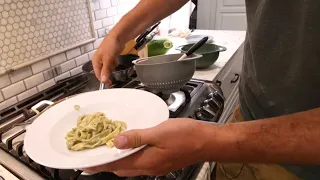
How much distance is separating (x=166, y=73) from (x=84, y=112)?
299 mm

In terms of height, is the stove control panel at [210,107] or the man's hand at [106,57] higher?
the man's hand at [106,57]

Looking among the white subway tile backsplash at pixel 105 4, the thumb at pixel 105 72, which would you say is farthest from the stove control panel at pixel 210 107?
the white subway tile backsplash at pixel 105 4

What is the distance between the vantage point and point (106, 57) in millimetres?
818

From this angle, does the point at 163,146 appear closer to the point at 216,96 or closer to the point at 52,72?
the point at 216,96

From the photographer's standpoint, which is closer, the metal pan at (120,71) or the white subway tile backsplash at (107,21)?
the metal pan at (120,71)

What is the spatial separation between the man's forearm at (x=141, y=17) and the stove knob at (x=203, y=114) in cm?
37

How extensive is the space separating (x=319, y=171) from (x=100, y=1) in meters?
1.21

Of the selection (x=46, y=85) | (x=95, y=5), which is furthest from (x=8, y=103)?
(x=95, y=5)

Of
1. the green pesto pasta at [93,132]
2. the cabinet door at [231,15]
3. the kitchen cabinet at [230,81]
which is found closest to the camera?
the green pesto pasta at [93,132]

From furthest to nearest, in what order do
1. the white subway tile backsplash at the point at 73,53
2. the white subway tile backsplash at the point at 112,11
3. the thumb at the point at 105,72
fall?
the white subway tile backsplash at the point at 112,11, the white subway tile backsplash at the point at 73,53, the thumb at the point at 105,72

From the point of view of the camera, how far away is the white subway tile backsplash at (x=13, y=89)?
0.91 meters

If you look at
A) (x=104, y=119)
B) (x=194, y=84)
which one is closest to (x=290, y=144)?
(x=104, y=119)

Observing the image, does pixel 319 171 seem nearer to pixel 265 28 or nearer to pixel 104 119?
pixel 265 28

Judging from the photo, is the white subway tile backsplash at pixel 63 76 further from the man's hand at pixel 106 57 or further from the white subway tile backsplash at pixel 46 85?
the man's hand at pixel 106 57
